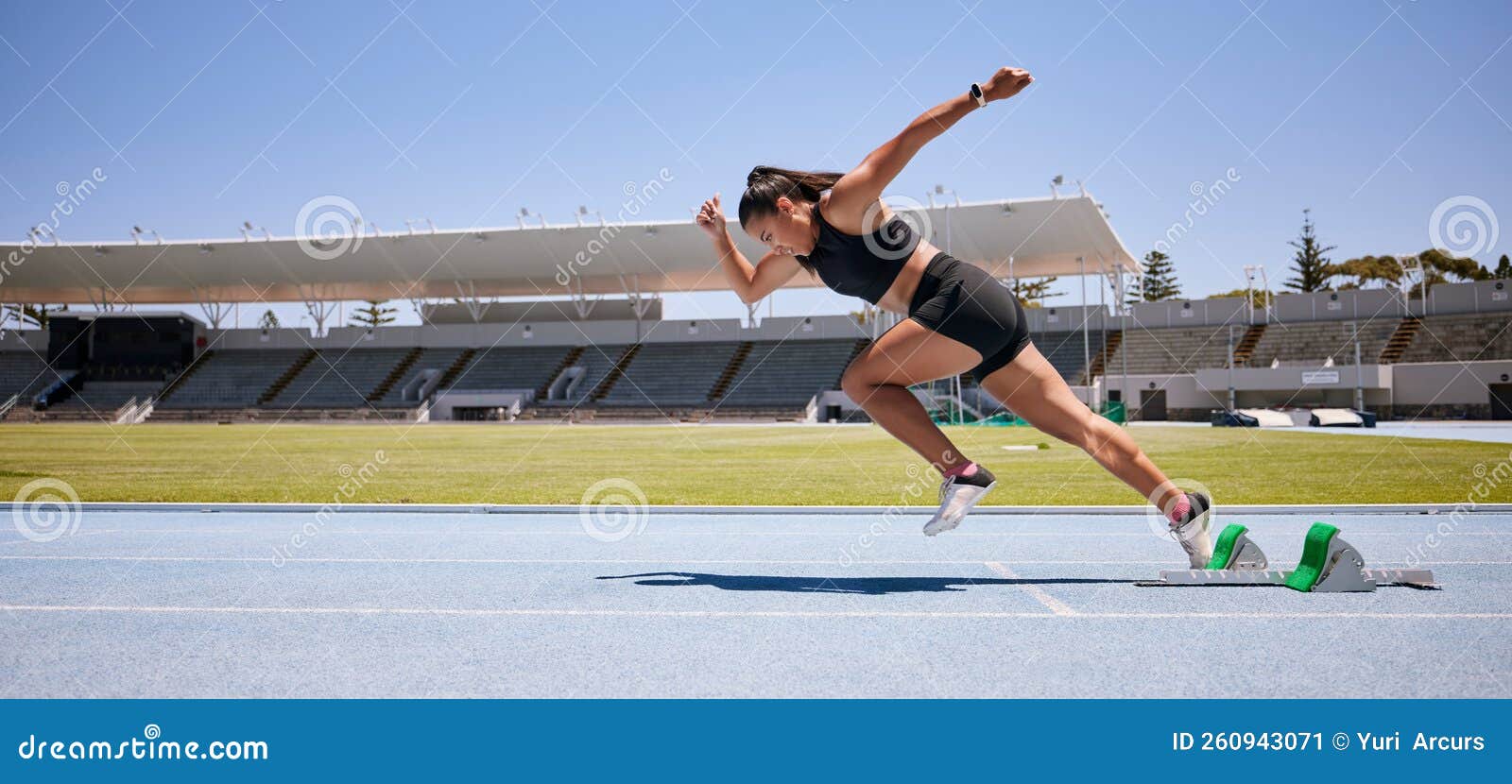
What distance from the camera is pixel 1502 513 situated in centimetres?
785

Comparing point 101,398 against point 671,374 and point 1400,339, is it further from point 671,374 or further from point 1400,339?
point 1400,339

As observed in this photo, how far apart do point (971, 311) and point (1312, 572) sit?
1997 millimetres

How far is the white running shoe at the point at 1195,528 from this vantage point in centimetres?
428

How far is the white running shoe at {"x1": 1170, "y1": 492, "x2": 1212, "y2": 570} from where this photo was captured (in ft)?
14.0

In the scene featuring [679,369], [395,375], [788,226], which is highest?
Answer: [395,375]

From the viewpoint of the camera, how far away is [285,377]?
2185 inches

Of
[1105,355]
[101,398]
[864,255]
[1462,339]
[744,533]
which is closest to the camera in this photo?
[864,255]

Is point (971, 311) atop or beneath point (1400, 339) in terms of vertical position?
beneath

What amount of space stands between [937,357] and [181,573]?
425 centimetres

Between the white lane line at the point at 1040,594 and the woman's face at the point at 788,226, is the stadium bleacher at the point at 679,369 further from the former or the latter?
the woman's face at the point at 788,226

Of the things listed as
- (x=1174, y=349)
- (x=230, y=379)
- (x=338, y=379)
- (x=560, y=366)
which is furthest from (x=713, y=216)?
(x=230, y=379)

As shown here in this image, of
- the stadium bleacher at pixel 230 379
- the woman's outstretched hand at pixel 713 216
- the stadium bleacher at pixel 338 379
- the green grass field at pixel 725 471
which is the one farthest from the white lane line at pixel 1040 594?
the stadium bleacher at pixel 230 379
